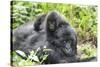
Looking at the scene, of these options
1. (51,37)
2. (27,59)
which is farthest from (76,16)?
(27,59)

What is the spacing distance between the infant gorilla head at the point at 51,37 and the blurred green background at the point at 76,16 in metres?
0.06

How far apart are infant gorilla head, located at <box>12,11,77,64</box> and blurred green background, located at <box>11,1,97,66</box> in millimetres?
59

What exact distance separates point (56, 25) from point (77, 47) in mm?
360

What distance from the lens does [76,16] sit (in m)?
2.26

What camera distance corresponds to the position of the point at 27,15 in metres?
2.08

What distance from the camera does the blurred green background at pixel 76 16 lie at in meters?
2.06

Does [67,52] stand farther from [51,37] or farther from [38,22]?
[38,22]

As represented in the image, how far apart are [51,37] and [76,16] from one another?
1.28 ft

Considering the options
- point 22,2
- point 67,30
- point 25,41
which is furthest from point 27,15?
point 67,30

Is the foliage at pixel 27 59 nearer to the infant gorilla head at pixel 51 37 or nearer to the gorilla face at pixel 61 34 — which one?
the infant gorilla head at pixel 51 37

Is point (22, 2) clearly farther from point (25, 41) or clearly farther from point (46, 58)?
point (46, 58)

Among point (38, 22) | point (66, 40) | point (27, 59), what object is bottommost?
point (27, 59)

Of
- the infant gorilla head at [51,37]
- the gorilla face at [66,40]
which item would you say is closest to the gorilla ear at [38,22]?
the infant gorilla head at [51,37]

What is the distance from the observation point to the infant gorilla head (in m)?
2.06
